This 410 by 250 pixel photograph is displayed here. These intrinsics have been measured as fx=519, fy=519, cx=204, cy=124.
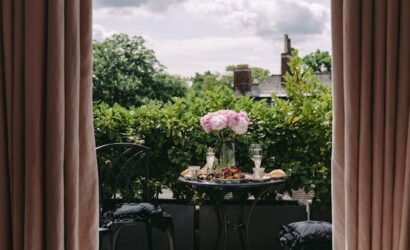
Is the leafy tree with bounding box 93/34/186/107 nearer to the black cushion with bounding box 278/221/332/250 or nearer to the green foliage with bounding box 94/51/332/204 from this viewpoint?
the green foliage with bounding box 94/51/332/204

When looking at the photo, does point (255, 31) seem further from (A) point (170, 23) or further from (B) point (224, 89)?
(B) point (224, 89)

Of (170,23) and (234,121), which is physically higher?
(170,23)

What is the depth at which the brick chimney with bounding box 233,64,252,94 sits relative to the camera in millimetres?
14629

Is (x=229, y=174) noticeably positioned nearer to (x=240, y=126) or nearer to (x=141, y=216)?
(x=240, y=126)

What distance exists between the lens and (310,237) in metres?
2.78

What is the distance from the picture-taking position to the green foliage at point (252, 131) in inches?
157

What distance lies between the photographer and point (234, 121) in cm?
323
